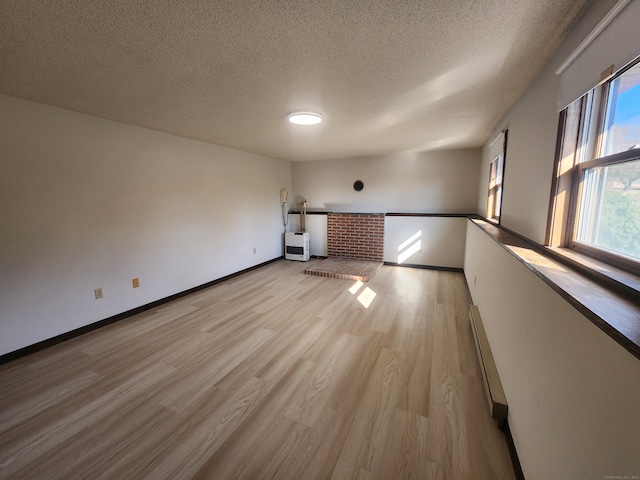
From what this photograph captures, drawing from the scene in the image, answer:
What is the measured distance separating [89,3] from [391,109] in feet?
6.98

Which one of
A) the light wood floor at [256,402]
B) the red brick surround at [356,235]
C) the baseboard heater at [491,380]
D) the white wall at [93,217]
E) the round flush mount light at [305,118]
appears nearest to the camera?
the light wood floor at [256,402]

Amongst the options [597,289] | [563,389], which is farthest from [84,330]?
[597,289]

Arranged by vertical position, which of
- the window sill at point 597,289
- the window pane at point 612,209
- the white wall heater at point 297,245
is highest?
the window pane at point 612,209

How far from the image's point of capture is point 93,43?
1.36 meters

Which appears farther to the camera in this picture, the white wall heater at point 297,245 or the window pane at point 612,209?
the white wall heater at point 297,245

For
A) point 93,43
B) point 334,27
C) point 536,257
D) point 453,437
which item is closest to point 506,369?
point 453,437

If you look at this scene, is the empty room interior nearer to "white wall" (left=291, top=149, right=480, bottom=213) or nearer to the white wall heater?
"white wall" (left=291, top=149, right=480, bottom=213)

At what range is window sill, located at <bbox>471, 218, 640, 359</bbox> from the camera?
0.59 meters

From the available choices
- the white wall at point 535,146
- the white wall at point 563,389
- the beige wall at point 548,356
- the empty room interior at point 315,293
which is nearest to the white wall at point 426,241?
the empty room interior at point 315,293

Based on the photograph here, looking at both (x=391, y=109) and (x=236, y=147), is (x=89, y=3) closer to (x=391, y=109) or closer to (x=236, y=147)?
(x=391, y=109)

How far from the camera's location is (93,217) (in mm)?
2555

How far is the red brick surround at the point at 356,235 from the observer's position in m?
5.06

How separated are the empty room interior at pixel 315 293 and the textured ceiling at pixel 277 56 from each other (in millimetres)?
15

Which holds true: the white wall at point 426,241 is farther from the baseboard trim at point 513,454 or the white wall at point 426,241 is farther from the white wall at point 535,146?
the baseboard trim at point 513,454
